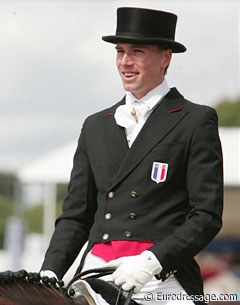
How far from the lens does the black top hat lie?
15.8 feet

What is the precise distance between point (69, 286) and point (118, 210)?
426 mm

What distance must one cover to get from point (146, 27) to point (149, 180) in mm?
684

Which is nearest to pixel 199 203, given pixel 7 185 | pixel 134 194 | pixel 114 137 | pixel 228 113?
pixel 134 194

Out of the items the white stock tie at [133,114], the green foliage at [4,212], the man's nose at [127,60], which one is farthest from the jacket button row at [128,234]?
the green foliage at [4,212]

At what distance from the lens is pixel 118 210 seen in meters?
4.80

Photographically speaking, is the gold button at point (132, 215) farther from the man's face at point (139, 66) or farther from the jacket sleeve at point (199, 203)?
the man's face at point (139, 66)

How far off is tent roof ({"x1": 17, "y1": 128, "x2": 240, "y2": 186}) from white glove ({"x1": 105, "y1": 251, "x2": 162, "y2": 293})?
11508mm

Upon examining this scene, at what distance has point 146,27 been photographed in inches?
191

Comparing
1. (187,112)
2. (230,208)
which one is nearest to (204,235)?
(187,112)

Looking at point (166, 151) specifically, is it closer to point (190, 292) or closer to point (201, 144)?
point (201, 144)

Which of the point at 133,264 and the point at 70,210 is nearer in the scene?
the point at 133,264

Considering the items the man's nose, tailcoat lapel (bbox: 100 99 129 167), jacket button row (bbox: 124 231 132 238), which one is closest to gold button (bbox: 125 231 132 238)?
jacket button row (bbox: 124 231 132 238)

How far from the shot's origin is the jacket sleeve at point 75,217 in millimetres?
4918

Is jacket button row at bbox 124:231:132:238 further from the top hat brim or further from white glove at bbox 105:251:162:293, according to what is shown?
the top hat brim
